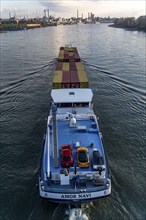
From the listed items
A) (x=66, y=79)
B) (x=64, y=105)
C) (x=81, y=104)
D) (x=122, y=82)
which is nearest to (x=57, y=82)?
(x=66, y=79)

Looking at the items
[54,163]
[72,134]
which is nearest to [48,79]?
[72,134]

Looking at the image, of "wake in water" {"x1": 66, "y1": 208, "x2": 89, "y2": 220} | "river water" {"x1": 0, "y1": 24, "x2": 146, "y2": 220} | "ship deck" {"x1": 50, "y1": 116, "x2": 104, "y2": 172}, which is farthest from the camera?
"ship deck" {"x1": 50, "y1": 116, "x2": 104, "y2": 172}

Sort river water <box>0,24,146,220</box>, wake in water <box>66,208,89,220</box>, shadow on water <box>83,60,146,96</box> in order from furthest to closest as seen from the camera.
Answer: shadow on water <box>83,60,146,96</box>
river water <box>0,24,146,220</box>
wake in water <box>66,208,89,220</box>

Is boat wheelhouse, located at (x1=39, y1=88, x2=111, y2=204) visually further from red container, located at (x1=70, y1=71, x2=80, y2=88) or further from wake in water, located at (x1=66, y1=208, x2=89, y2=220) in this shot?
red container, located at (x1=70, y1=71, x2=80, y2=88)

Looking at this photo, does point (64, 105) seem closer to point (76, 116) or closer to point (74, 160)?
point (76, 116)

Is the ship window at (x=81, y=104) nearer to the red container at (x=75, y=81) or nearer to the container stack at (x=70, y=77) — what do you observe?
the container stack at (x=70, y=77)

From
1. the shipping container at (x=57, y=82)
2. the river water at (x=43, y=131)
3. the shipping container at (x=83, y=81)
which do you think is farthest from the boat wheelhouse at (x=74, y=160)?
the shipping container at (x=83, y=81)

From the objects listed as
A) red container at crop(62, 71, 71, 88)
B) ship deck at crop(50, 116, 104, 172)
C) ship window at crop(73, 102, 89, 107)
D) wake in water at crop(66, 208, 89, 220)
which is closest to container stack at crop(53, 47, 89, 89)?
red container at crop(62, 71, 71, 88)

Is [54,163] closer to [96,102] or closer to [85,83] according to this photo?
[85,83]
